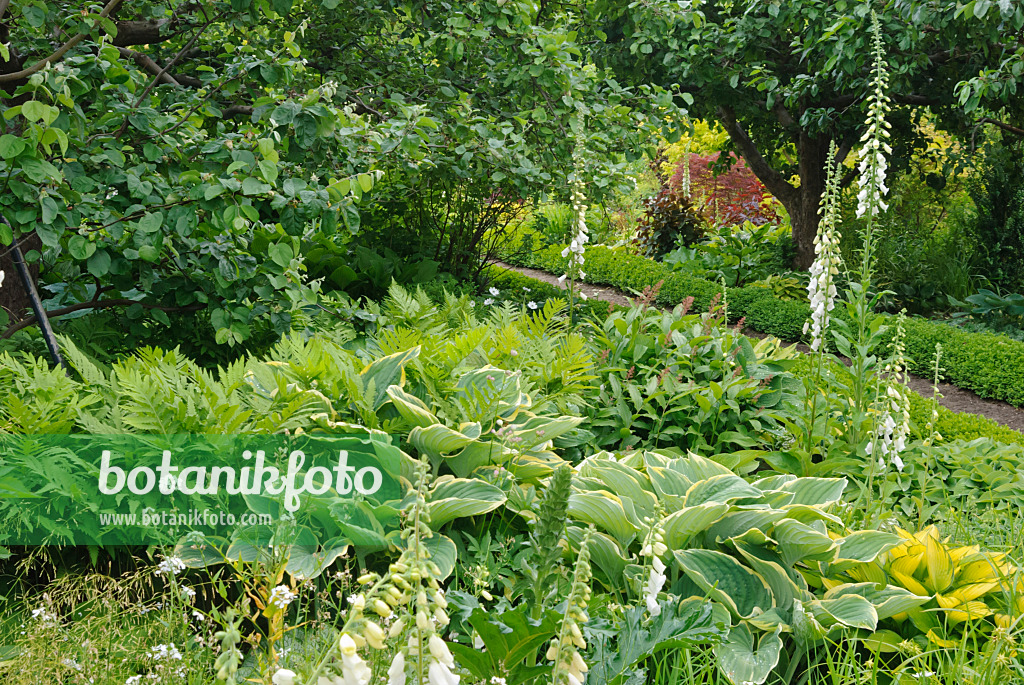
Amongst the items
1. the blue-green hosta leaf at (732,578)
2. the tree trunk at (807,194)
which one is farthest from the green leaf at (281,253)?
the tree trunk at (807,194)

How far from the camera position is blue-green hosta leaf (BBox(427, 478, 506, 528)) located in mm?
2383

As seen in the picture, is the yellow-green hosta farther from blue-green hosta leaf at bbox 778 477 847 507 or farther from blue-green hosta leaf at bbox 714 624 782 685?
blue-green hosta leaf at bbox 714 624 782 685

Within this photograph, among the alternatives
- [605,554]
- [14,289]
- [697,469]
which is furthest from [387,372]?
[14,289]

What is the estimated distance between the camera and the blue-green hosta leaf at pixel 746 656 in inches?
77.4

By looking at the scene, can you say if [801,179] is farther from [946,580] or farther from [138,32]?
[946,580]

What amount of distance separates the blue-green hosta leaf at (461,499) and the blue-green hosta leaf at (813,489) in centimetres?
110

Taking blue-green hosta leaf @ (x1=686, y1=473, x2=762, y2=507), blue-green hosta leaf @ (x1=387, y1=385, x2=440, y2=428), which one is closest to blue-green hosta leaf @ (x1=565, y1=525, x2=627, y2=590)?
blue-green hosta leaf @ (x1=686, y1=473, x2=762, y2=507)

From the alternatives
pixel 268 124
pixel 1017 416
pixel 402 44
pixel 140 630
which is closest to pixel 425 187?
pixel 402 44

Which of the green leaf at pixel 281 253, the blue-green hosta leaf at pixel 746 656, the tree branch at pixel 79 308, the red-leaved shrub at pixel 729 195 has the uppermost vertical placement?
the red-leaved shrub at pixel 729 195

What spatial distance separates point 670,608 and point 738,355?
9.09ft

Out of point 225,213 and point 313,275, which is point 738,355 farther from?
point 313,275

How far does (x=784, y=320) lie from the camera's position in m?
8.10

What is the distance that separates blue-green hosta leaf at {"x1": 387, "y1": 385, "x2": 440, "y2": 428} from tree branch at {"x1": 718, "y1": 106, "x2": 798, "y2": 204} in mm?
7641

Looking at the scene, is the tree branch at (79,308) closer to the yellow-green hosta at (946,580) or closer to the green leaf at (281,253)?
the green leaf at (281,253)
